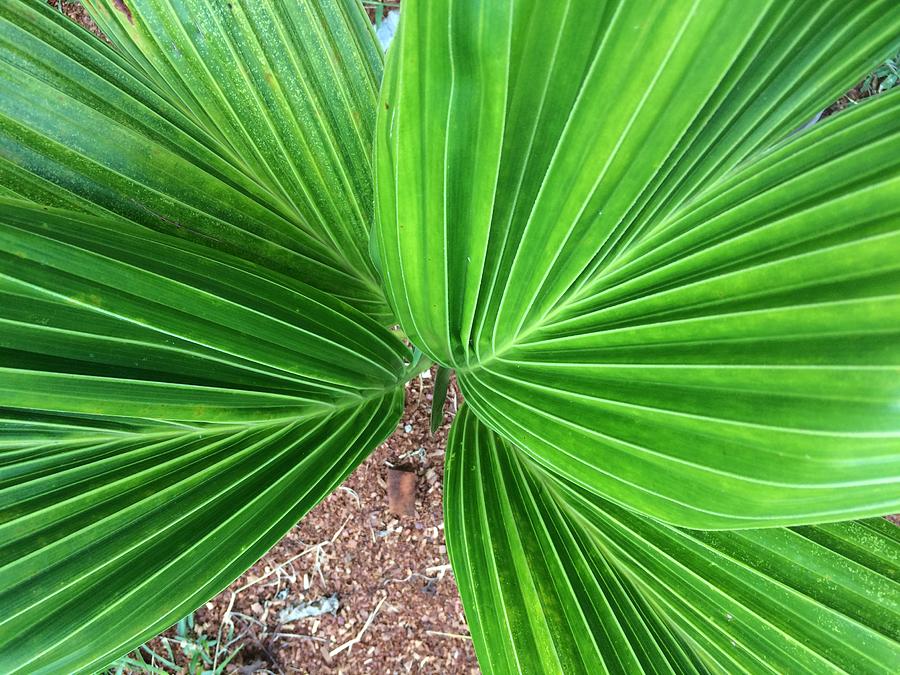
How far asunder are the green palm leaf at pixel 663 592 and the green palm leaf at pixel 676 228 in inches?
7.5

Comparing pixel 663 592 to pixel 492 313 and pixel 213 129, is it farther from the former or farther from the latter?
pixel 213 129

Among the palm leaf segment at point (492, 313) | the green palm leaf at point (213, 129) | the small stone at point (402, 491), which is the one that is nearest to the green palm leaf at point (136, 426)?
the palm leaf segment at point (492, 313)

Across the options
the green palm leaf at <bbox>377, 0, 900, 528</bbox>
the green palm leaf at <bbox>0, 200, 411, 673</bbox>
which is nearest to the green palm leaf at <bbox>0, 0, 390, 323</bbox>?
the green palm leaf at <bbox>0, 200, 411, 673</bbox>

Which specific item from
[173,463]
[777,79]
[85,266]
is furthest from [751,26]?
[173,463]

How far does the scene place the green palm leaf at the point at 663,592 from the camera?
2.17 ft

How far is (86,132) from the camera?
79cm

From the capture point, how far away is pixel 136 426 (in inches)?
28.3

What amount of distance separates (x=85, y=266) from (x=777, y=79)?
2.20ft

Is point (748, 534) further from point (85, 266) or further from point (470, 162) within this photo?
point (85, 266)

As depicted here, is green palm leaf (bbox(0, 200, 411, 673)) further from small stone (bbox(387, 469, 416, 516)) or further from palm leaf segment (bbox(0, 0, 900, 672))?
small stone (bbox(387, 469, 416, 516))

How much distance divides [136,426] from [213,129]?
0.48 metres

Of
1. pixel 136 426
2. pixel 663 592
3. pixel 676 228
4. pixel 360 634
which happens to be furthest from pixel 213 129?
pixel 360 634

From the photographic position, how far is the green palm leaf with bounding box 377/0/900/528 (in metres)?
0.44

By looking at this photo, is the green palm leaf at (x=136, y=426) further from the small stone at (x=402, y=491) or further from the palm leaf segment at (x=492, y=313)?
the small stone at (x=402, y=491)
